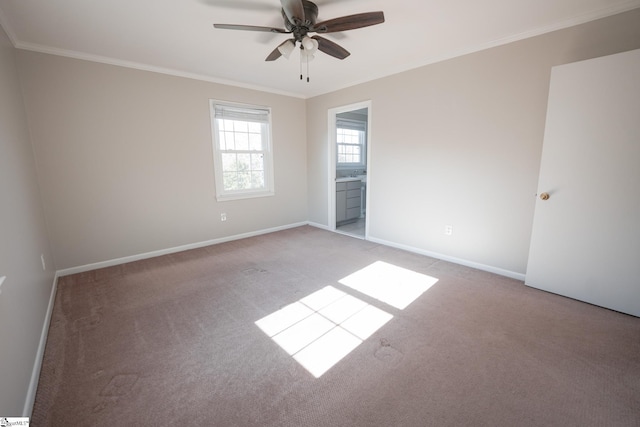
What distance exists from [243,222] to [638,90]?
4629 millimetres

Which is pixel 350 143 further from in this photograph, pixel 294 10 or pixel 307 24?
pixel 294 10

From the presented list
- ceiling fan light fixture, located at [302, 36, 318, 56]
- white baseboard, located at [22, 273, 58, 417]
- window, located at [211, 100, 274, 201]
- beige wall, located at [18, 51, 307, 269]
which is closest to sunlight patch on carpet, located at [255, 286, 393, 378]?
white baseboard, located at [22, 273, 58, 417]

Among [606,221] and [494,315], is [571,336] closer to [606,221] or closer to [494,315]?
[494,315]

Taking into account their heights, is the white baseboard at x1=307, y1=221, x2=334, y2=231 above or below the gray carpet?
above

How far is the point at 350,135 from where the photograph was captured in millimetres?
6312

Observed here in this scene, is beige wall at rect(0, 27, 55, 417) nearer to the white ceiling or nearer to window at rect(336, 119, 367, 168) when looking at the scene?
the white ceiling

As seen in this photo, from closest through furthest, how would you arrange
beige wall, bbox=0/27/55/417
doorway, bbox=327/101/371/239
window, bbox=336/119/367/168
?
beige wall, bbox=0/27/55/417 < doorway, bbox=327/101/371/239 < window, bbox=336/119/367/168

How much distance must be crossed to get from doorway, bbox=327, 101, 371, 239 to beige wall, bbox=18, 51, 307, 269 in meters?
1.53

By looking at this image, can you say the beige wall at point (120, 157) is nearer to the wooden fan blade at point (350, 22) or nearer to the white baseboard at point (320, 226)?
the white baseboard at point (320, 226)

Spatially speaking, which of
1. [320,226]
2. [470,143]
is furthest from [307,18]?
[320,226]

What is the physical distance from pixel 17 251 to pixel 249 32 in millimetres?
2463

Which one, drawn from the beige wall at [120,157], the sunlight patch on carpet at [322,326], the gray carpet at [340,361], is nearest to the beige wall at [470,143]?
the gray carpet at [340,361]

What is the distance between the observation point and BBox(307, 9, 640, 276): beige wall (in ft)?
8.39

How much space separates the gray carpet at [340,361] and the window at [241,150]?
1.92 metres
